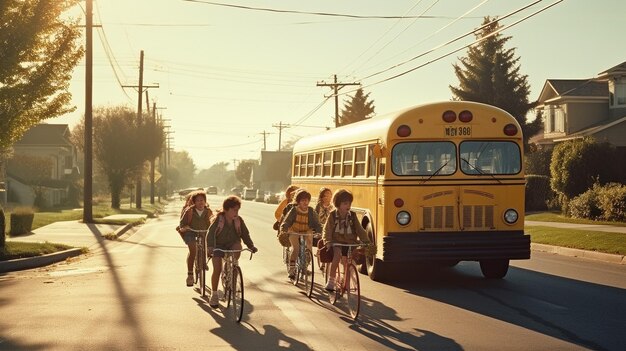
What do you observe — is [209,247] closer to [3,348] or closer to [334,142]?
[3,348]

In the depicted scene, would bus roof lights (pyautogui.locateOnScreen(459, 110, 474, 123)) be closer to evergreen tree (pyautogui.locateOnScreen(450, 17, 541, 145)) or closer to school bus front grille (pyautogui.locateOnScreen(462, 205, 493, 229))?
school bus front grille (pyautogui.locateOnScreen(462, 205, 493, 229))

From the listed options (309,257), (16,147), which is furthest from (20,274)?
(16,147)

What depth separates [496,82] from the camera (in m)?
59.3

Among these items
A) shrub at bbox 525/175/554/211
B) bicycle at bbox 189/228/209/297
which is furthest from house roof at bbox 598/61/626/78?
bicycle at bbox 189/228/209/297

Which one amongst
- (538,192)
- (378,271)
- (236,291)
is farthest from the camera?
(538,192)

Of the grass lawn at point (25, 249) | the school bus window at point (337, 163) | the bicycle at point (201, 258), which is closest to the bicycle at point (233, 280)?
the bicycle at point (201, 258)

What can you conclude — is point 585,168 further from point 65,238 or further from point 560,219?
point 65,238

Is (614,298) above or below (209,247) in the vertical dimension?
below

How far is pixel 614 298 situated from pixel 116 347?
739 cm

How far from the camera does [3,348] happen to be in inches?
333

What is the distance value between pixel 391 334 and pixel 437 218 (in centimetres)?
463

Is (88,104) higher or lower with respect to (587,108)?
lower

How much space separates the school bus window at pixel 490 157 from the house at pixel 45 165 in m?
47.5

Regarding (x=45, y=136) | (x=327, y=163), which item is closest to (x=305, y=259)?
(x=327, y=163)
